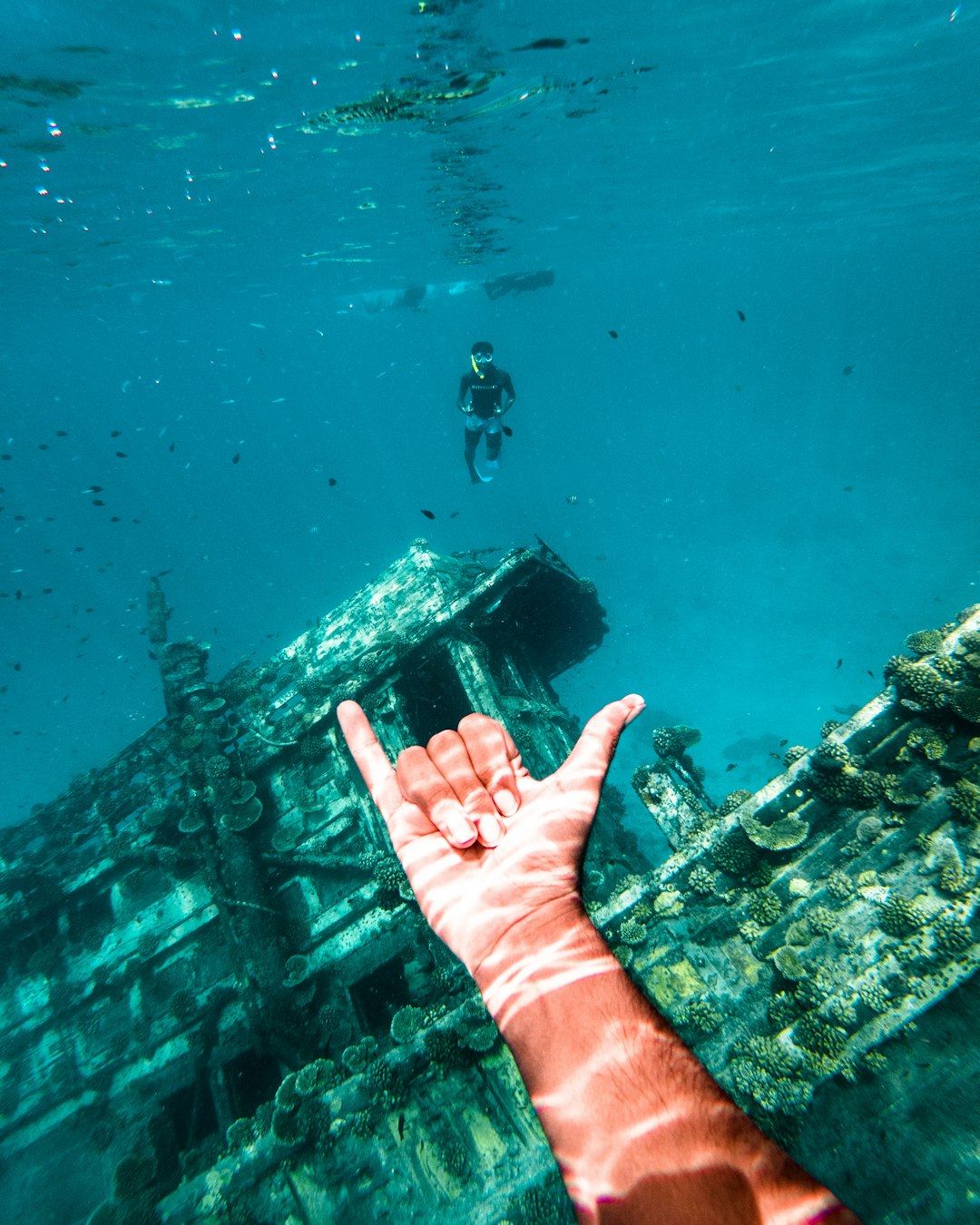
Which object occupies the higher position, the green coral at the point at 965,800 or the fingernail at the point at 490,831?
the fingernail at the point at 490,831

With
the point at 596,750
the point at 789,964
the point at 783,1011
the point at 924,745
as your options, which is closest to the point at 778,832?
the point at 789,964

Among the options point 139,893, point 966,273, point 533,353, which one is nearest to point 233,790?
point 139,893

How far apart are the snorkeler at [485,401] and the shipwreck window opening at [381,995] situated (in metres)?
13.5

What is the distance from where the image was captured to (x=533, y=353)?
318ft

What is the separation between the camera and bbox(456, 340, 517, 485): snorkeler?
48.7ft

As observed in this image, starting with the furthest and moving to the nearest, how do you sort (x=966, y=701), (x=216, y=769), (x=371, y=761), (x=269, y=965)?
(x=216, y=769), (x=269, y=965), (x=966, y=701), (x=371, y=761)

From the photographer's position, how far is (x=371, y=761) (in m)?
2.84

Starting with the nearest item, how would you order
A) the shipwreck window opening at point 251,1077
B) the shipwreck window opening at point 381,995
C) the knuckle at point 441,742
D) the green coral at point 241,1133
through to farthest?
1. the knuckle at point 441,742
2. the green coral at point 241,1133
3. the shipwreck window opening at point 251,1077
4. the shipwreck window opening at point 381,995

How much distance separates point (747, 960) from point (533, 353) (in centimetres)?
10644

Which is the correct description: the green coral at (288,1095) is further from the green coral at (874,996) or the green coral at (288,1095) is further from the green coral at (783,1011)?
the green coral at (874,996)

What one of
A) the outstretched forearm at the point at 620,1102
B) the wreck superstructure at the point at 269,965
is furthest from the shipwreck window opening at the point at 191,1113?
the outstretched forearm at the point at 620,1102

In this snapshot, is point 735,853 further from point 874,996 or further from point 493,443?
point 493,443

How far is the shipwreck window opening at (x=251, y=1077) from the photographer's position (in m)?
8.90

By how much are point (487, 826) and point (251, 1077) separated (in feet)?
37.2
